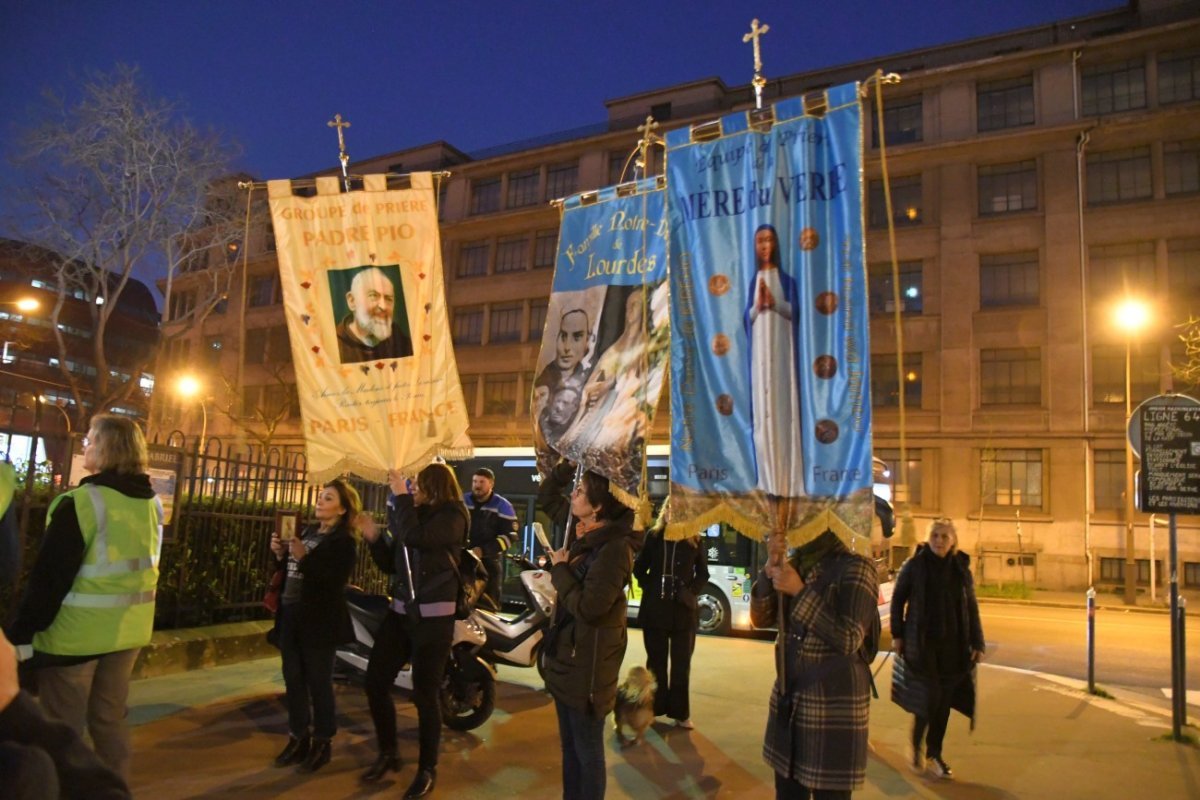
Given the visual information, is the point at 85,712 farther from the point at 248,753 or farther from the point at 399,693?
the point at 399,693

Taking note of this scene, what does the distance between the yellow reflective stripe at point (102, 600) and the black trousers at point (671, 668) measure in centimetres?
417

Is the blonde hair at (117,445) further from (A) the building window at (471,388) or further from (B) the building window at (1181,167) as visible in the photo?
(A) the building window at (471,388)

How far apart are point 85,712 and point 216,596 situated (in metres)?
5.44

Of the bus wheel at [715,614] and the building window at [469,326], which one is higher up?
the building window at [469,326]

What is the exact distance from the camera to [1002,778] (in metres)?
6.12

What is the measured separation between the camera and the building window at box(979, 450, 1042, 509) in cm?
3016

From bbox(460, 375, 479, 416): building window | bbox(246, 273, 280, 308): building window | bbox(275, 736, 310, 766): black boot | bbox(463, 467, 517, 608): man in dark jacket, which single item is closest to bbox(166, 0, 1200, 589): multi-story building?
bbox(460, 375, 479, 416): building window

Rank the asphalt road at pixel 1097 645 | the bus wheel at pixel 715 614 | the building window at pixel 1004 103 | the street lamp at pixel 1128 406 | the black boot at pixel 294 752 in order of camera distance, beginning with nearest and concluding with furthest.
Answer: the black boot at pixel 294 752 → the asphalt road at pixel 1097 645 → the bus wheel at pixel 715 614 → the street lamp at pixel 1128 406 → the building window at pixel 1004 103

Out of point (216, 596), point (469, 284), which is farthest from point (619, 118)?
point (216, 596)

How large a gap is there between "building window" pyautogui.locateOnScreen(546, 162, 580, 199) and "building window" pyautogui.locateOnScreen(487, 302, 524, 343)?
5.92 m

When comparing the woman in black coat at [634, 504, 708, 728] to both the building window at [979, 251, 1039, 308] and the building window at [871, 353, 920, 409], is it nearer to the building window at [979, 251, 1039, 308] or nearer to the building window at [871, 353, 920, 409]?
Answer: the building window at [871, 353, 920, 409]

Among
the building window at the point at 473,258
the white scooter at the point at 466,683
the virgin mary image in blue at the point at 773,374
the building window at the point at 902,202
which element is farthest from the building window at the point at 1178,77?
the white scooter at the point at 466,683

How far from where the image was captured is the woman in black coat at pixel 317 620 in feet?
18.2

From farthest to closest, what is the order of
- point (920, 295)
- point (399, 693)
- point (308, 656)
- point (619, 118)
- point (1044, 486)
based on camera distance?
point (619, 118) < point (920, 295) < point (1044, 486) < point (399, 693) < point (308, 656)
